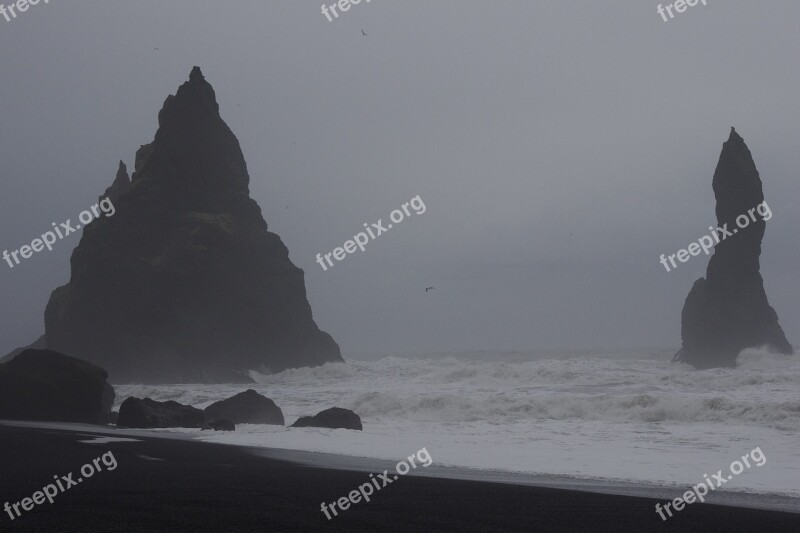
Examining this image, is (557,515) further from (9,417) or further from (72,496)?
(9,417)

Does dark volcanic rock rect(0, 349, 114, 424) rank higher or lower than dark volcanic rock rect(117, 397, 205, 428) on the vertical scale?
higher

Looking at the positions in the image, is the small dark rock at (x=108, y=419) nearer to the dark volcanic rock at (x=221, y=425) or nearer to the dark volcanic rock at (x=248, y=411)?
the dark volcanic rock at (x=248, y=411)

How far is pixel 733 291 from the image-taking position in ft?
262

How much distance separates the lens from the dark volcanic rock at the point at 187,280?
70812 mm

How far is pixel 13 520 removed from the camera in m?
9.21

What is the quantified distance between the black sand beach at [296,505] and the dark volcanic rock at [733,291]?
2815 inches

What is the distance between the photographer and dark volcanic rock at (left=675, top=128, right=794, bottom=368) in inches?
3071

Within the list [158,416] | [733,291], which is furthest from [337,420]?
[733,291]

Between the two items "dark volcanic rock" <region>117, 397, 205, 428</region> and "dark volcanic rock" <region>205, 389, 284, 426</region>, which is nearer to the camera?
"dark volcanic rock" <region>117, 397, 205, 428</region>

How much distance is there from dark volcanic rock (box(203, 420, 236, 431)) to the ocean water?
0.56 metres

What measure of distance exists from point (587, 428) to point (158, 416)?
15.0 meters

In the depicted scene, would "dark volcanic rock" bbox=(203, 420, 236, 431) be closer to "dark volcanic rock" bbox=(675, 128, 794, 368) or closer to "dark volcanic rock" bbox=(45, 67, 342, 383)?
"dark volcanic rock" bbox=(45, 67, 342, 383)

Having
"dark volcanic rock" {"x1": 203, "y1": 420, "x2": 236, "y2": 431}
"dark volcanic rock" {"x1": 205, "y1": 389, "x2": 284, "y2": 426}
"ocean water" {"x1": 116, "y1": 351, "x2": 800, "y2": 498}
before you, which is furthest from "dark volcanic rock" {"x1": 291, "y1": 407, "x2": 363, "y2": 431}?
"dark volcanic rock" {"x1": 205, "y1": 389, "x2": 284, "y2": 426}

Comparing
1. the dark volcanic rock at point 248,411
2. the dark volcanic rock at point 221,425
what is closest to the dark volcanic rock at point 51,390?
the dark volcanic rock at point 248,411
